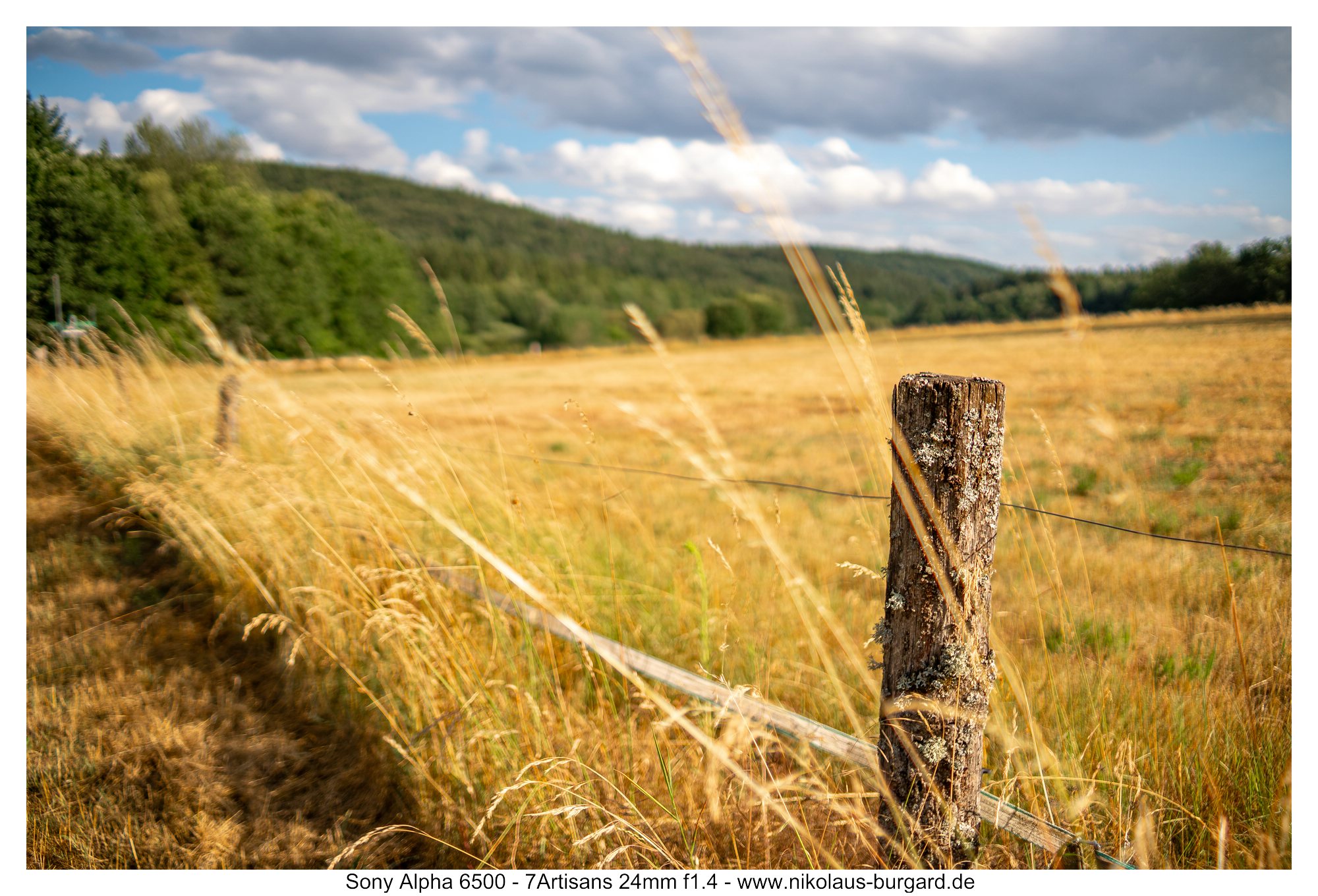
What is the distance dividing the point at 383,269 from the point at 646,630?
154ft

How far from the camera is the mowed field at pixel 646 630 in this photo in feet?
6.07

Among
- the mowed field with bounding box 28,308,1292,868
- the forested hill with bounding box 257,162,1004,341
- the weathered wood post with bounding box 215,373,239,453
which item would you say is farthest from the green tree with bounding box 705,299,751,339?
the weathered wood post with bounding box 215,373,239,453

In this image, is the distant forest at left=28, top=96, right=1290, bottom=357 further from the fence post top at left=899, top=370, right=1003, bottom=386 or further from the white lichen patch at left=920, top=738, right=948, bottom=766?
the white lichen patch at left=920, top=738, right=948, bottom=766

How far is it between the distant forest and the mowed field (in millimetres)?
1027

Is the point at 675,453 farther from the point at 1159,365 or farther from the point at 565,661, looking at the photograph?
the point at 1159,365

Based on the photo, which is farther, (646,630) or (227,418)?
(227,418)

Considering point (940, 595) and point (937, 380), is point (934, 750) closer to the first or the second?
point (940, 595)

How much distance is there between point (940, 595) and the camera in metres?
1.40

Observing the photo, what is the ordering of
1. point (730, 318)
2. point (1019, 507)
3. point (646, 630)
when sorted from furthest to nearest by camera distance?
point (730, 318), point (646, 630), point (1019, 507)

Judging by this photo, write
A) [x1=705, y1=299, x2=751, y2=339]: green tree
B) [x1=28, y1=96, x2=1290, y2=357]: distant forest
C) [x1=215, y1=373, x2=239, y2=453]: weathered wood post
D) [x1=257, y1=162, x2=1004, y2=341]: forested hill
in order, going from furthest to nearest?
[x1=705, y1=299, x2=751, y2=339]: green tree
[x1=257, y1=162, x2=1004, y2=341]: forested hill
[x1=28, y1=96, x2=1290, y2=357]: distant forest
[x1=215, y1=373, x2=239, y2=453]: weathered wood post

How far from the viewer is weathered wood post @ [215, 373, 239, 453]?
481cm

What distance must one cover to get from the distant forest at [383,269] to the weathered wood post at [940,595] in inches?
23.6

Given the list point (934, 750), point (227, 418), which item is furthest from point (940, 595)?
point (227, 418)
